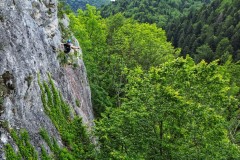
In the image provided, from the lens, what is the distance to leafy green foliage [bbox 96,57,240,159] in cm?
1833

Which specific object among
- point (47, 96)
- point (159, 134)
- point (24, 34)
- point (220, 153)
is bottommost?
point (220, 153)

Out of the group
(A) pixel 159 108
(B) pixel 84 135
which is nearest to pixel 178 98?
(A) pixel 159 108

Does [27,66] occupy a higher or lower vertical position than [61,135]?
higher

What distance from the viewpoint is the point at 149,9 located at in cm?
14500

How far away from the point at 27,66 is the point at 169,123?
887cm

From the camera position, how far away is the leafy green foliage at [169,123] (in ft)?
60.1

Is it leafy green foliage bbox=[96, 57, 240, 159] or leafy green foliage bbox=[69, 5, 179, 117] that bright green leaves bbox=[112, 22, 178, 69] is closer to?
leafy green foliage bbox=[69, 5, 179, 117]

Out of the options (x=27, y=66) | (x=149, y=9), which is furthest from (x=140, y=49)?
(x=149, y=9)

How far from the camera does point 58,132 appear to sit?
20250 millimetres

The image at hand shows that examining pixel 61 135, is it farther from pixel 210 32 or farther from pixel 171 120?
pixel 210 32

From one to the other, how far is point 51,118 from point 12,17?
6.41 meters

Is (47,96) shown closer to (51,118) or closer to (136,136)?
(51,118)

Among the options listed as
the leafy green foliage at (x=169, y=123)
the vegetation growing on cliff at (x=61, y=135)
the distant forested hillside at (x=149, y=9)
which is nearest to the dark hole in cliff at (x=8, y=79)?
the vegetation growing on cliff at (x=61, y=135)

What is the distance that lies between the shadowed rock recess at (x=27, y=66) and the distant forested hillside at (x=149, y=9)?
10578 centimetres
